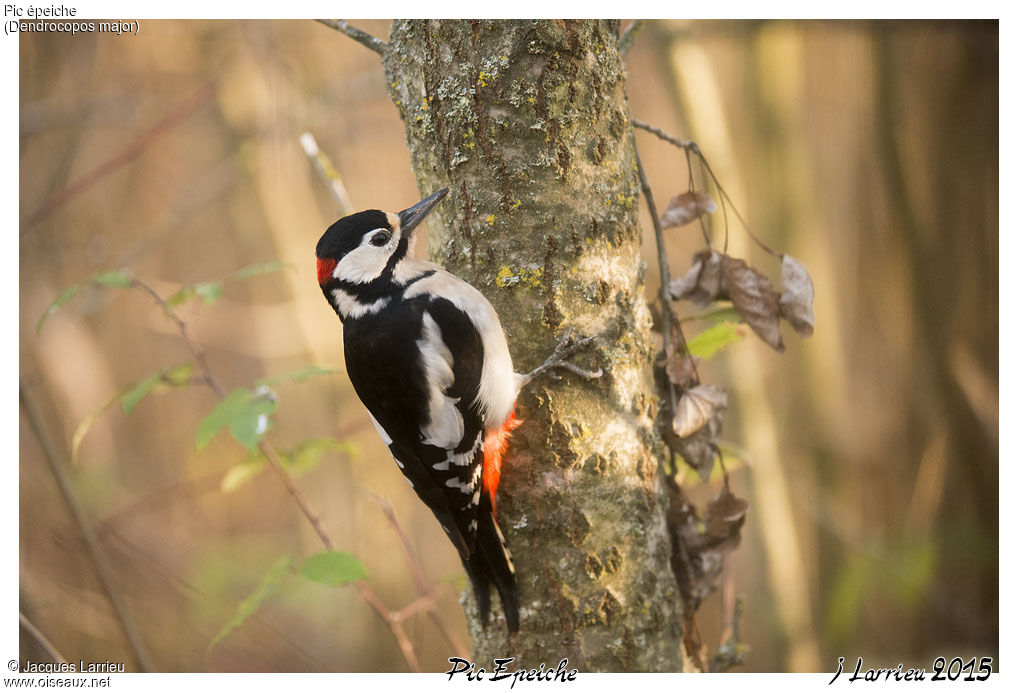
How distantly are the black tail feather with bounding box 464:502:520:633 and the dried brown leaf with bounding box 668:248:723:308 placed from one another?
59 centimetres

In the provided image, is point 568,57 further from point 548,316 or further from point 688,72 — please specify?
point 688,72

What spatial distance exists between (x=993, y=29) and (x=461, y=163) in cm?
119

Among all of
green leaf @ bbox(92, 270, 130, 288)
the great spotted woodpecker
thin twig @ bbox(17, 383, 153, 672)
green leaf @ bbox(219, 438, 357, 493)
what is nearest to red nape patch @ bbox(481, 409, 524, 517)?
the great spotted woodpecker

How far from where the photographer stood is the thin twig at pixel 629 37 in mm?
1307

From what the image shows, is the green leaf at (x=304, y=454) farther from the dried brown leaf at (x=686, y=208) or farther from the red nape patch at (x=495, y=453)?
the dried brown leaf at (x=686, y=208)

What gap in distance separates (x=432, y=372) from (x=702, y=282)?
0.58m

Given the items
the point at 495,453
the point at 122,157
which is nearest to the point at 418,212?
the point at 495,453

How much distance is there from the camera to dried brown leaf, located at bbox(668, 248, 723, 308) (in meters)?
1.41

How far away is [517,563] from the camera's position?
1.23m

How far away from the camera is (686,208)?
1.43m

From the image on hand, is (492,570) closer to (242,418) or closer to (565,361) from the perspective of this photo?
(565,361)

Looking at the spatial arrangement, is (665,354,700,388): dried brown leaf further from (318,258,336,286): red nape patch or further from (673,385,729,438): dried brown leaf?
(318,258,336,286): red nape patch

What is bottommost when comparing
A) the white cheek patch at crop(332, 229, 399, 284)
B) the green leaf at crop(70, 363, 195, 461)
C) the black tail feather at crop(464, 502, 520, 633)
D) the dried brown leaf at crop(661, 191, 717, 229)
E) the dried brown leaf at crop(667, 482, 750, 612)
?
the dried brown leaf at crop(667, 482, 750, 612)

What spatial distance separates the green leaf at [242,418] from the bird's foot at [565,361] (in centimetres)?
46
